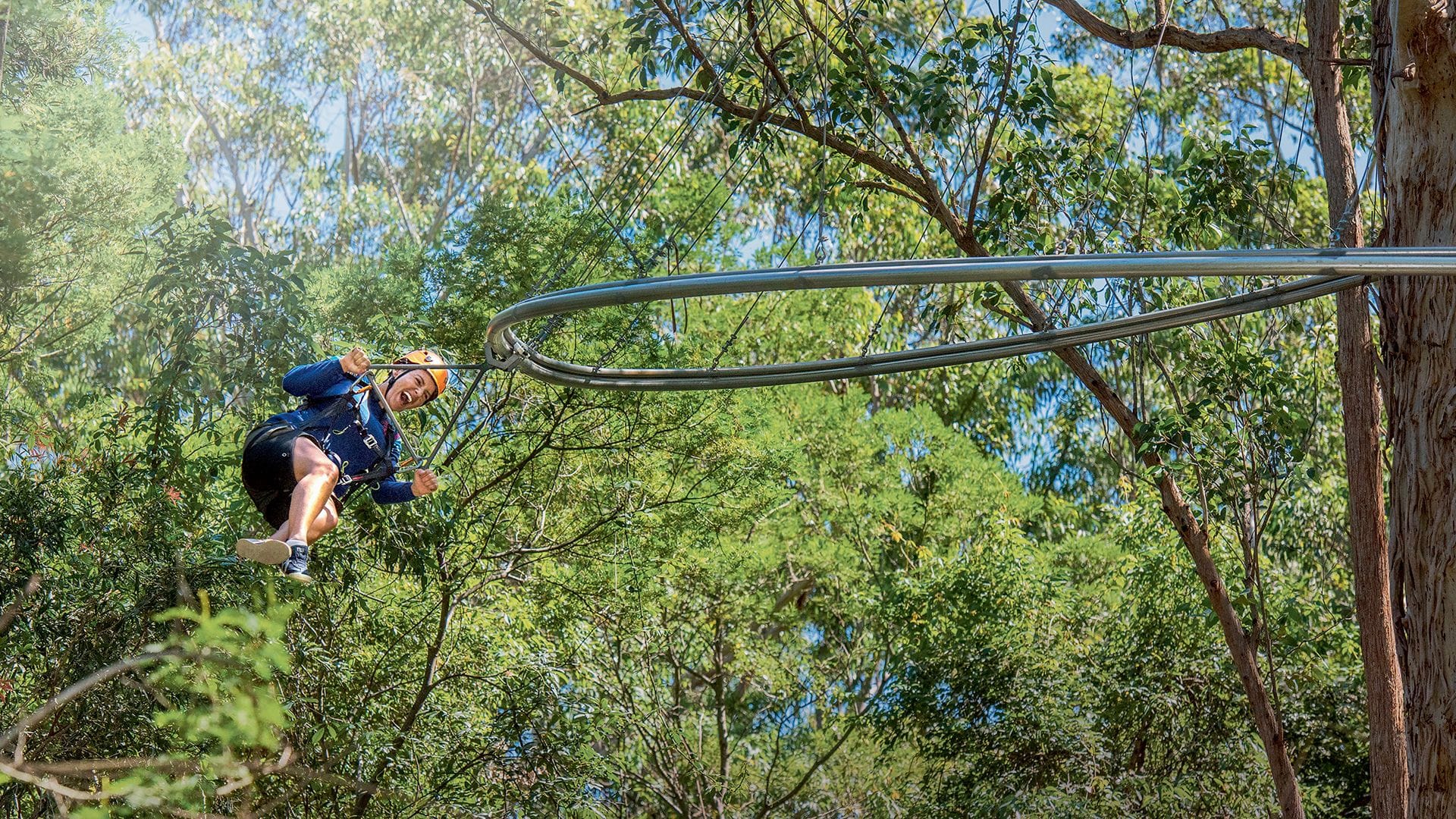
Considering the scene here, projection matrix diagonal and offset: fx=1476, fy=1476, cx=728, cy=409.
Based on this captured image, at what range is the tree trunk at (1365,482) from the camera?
5020 millimetres

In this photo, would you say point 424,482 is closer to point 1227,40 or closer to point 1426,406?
point 1426,406

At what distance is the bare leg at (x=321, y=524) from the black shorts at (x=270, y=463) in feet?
0.24

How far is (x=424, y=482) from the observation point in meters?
4.13

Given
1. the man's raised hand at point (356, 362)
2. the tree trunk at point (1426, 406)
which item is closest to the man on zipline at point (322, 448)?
the man's raised hand at point (356, 362)

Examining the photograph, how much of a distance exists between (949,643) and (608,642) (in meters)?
1.91

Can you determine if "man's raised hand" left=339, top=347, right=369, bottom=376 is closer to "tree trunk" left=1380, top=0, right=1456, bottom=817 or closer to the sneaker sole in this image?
the sneaker sole

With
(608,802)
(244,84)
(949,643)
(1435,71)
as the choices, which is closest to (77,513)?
(608,802)

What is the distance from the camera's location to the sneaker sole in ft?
12.0

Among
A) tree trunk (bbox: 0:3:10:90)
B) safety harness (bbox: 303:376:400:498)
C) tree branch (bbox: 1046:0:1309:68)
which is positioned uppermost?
tree trunk (bbox: 0:3:10:90)

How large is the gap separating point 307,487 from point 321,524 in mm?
205

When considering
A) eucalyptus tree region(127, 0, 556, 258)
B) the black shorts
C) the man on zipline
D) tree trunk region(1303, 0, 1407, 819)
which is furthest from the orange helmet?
eucalyptus tree region(127, 0, 556, 258)

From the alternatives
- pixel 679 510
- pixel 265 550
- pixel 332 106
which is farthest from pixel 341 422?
pixel 332 106

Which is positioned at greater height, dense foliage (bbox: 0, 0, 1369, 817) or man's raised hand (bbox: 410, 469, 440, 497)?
dense foliage (bbox: 0, 0, 1369, 817)

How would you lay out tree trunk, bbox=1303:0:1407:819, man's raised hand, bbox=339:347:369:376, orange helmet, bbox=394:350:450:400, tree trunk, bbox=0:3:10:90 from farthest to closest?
tree trunk, bbox=0:3:10:90
tree trunk, bbox=1303:0:1407:819
orange helmet, bbox=394:350:450:400
man's raised hand, bbox=339:347:369:376
